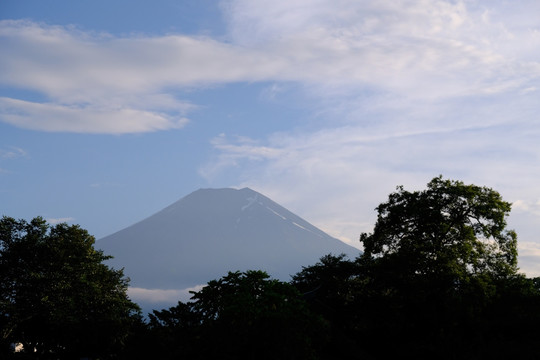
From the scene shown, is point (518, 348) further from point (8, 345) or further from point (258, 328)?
point (8, 345)

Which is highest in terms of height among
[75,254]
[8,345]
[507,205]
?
[507,205]

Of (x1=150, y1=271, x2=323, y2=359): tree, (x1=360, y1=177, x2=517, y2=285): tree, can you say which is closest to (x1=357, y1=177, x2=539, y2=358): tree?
(x1=360, y1=177, x2=517, y2=285): tree

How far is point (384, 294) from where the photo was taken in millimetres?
38719

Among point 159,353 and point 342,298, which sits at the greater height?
point 342,298

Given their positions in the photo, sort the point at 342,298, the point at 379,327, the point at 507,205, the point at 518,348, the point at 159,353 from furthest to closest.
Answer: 1. the point at 507,205
2. the point at 342,298
3. the point at 379,327
4. the point at 518,348
5. the point at 159,353

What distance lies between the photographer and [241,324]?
768 inches

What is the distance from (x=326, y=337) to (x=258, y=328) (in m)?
6.93

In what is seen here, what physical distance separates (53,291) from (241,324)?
25523mm

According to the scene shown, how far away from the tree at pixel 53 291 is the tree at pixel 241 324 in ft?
50.2

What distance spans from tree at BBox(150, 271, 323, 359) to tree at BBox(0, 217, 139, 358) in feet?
50.2

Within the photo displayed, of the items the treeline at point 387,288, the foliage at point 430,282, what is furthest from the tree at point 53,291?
the foliage at point 430,282

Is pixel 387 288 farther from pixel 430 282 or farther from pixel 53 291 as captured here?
pixel 53 291

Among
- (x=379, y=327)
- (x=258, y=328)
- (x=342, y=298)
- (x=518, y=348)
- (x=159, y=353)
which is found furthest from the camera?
(x=342, y=298)

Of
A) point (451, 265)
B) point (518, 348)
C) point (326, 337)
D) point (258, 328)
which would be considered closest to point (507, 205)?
point (451, 265)
